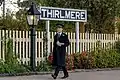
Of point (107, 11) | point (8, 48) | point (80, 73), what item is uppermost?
point (107, 11)

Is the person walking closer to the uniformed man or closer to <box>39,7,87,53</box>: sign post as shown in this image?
the uniformed man

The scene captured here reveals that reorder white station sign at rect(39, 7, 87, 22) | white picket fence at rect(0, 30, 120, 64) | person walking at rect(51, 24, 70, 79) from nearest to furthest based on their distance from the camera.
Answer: person walking at rect(51, 24, 70, 79), white picket fence at rect(0, 30, 120, 64), white station sign at rect(39, 7, 87, 22)

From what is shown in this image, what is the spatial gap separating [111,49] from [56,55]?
6.15m

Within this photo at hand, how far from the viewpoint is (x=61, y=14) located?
1744cm

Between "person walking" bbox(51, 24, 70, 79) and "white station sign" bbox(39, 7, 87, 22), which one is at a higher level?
"white station sign" bbox(39, 7, 87, 22)

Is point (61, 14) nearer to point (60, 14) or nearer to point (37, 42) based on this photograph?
point (60, 14)

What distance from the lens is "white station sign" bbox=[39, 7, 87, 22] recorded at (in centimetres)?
1692

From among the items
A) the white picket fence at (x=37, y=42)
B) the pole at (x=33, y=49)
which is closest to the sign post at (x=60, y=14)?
the white picket fence at (x=37, y=42)

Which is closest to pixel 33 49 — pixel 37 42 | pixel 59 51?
pixel 37 42

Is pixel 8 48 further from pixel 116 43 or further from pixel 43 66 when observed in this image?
pixel 116 43

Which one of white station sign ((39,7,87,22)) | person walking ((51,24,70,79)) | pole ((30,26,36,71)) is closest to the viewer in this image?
person walking ((51,24,70,79))

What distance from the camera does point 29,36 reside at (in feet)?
54.5

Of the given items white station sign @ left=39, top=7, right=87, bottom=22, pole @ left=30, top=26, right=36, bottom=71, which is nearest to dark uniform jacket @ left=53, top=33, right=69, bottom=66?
pole @ left=30, top=26, right=36, bottom=71

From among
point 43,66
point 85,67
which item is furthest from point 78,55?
point 43,66
